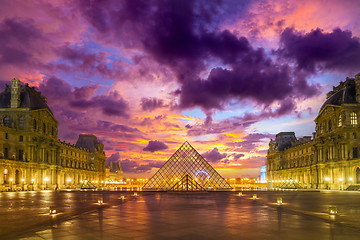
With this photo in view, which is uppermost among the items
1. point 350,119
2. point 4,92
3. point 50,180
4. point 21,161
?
point 4,92

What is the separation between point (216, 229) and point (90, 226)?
3.82 m

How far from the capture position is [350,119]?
54469mm

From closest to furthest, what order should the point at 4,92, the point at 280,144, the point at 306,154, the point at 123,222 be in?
the point at 123,222
the point at 4,92
the point at 306,154
the point at 280,144

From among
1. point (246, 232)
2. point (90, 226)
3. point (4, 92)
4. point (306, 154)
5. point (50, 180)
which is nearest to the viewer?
point (246, 232)

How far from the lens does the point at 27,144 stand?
5528 centimetres

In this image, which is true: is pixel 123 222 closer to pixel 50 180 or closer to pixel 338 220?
pixel 338 220

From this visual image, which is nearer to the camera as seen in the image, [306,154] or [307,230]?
[307,230]

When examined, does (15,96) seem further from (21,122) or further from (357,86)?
(357,86)

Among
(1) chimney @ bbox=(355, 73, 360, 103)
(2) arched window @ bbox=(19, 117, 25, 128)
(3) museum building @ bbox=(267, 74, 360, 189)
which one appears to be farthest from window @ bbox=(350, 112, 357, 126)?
(2) arched window @ bbox=(19, 117, 25, 128)

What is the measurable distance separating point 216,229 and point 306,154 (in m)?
70.4

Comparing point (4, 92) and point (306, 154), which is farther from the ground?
point (4, 92)

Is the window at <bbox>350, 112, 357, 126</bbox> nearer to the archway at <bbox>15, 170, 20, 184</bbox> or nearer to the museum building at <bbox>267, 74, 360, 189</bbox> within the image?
the museum building at <bbox>267, 74, 360, 189</bbox>

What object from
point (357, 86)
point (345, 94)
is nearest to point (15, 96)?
point (345, 94)

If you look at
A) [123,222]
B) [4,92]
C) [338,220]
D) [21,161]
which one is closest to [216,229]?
[123,222]
